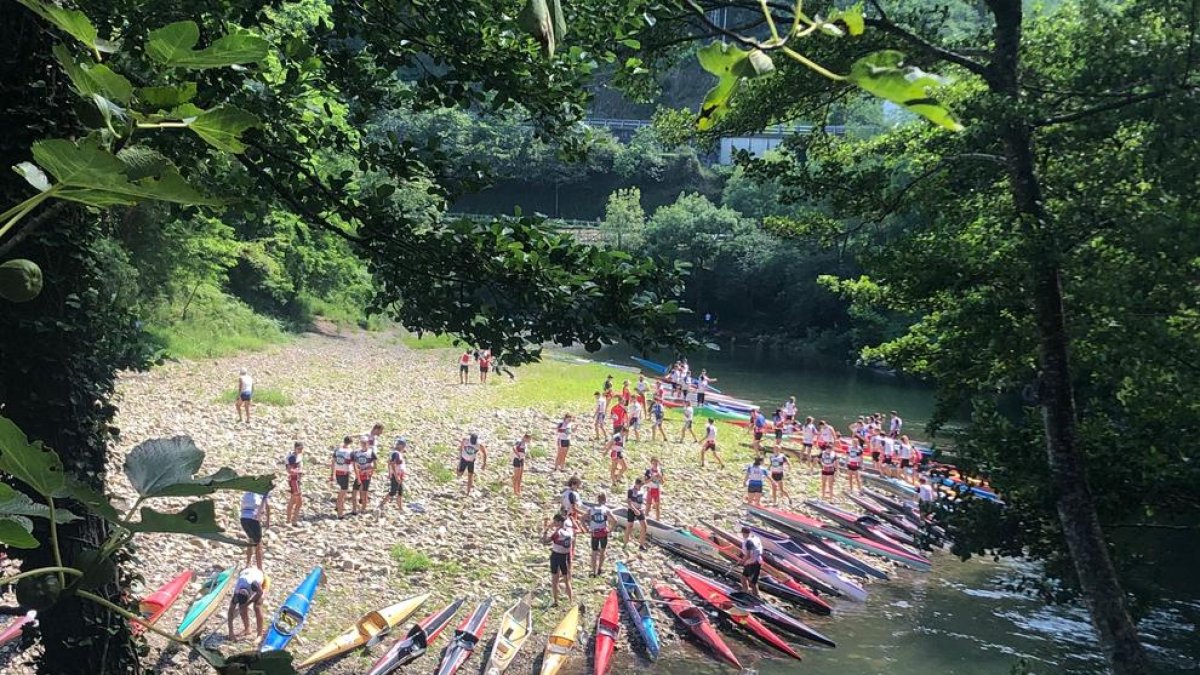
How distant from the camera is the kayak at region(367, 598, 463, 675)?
38.5ft

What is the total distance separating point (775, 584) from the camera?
16438 millimetres

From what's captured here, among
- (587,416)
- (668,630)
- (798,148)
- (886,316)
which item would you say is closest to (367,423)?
(587,416)

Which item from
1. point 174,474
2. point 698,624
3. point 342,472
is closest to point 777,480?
point 698,624

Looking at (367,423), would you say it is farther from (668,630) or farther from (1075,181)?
(1075,181)

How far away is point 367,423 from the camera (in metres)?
24.4

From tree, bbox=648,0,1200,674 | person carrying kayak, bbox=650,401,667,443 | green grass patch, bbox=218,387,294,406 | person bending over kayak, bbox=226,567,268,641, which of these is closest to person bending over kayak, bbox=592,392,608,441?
person carrying kayak, bbox=650,401,667,443

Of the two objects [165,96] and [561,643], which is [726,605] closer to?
[561,643]

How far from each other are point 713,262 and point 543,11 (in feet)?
194

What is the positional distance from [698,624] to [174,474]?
1411 cm

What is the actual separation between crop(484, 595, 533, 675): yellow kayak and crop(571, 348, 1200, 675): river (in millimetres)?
1587

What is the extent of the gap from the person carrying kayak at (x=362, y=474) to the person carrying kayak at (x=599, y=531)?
4.86 meters

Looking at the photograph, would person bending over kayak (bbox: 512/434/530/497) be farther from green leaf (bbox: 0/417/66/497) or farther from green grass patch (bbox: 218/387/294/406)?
green leaf (bbox: 0/417/66/497)

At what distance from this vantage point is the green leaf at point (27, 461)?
2.95 feet

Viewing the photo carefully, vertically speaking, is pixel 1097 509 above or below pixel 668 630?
above
